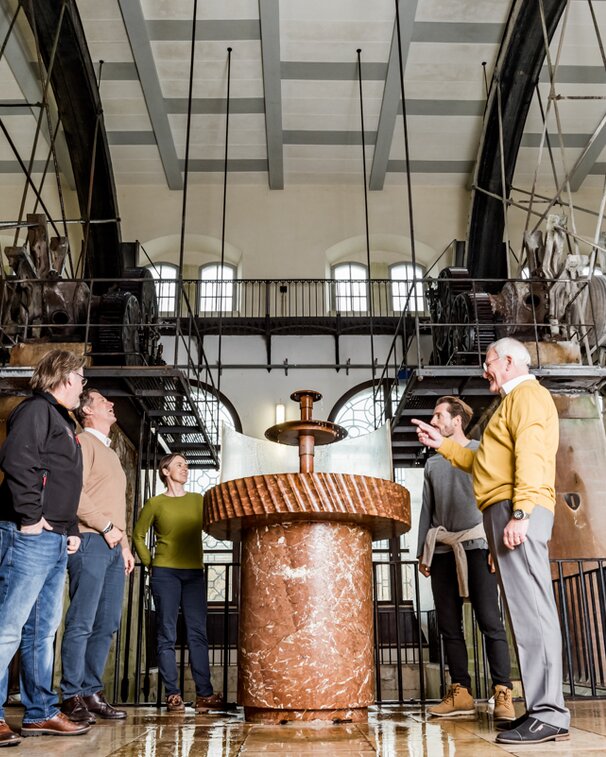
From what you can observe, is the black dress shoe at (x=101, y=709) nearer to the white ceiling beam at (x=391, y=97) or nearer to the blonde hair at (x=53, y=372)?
the blonde hair at (x=53, y=372)

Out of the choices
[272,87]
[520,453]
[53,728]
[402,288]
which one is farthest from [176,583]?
[402,288]

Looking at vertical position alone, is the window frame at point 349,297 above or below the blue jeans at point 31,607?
above

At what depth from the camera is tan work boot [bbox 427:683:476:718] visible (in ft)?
10.6

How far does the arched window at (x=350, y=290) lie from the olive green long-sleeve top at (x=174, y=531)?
8.43m

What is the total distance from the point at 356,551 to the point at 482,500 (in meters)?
0.52

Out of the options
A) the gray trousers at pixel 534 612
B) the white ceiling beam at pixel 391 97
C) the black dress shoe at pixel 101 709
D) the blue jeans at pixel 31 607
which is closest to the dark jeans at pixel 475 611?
the gray trousers at pixel 534 612

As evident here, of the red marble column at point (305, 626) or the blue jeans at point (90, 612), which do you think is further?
the blue jeans at point (90, 612)

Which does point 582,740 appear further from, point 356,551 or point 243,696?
point 243,696

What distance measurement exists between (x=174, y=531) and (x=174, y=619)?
1.64 feet

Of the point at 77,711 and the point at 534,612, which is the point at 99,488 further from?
the point at 534,612

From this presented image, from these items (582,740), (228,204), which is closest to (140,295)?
(228,204)

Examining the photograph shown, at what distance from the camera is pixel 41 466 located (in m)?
2.71

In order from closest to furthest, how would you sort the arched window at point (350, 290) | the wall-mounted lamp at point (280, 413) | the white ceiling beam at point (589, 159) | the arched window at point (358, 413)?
the wall-mounted lamp at point (280, 413), the arched window at point (358, 413), the white ceiling beam at point (589, 159), the arched window at point (350, 290)

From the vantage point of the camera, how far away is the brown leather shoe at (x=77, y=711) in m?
3.00
